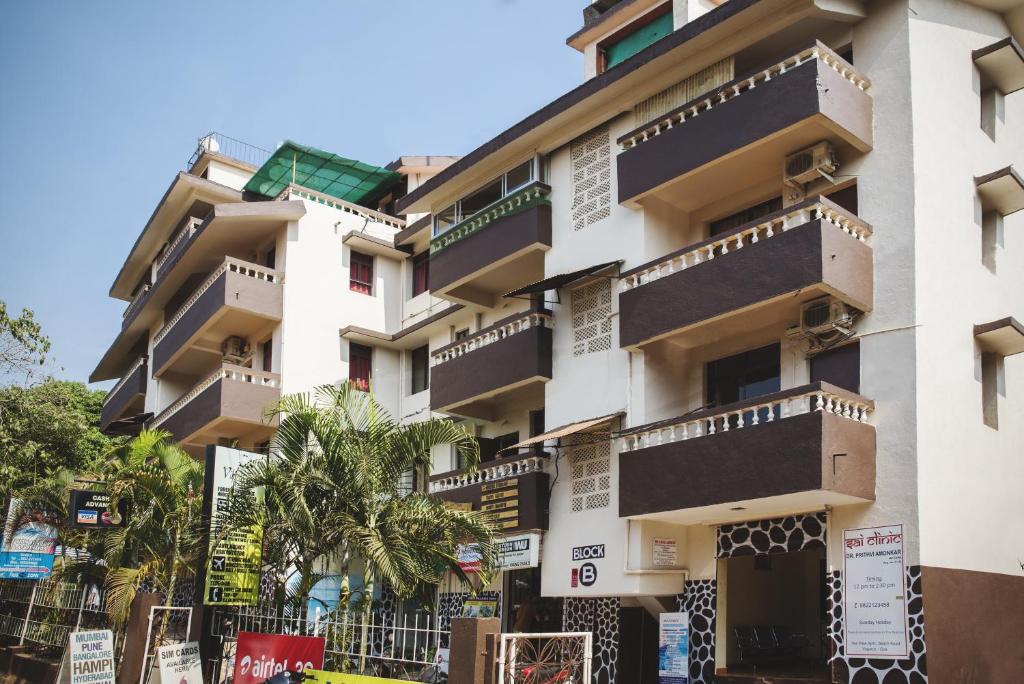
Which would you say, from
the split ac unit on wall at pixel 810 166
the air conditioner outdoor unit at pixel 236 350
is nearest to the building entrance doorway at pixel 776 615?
the split ac unit on wall at pixel 810 166

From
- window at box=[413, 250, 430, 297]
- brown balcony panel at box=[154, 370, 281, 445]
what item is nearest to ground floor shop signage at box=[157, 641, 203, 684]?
brown balcony panel at box=[154, 370, 281, 445]

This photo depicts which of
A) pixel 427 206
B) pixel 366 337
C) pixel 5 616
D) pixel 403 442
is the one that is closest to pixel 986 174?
pixel 403 442

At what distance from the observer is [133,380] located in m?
35.2

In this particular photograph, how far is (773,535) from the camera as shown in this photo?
16.2m

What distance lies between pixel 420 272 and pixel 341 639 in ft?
48.6

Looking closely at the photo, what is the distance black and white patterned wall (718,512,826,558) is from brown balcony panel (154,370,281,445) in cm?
1207

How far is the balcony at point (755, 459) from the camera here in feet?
47.6

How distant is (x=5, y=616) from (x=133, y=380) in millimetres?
12606

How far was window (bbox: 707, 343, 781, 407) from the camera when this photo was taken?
1727 centimetres

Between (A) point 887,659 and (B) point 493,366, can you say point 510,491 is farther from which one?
(A) point 887,659

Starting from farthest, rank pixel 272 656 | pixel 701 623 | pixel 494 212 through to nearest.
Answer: pixel 494 212 < pixel 701 623 < pixel 272 656

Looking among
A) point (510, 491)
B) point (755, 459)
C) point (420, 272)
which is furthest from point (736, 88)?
point (420, 272)

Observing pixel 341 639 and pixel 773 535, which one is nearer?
pixel 341 639

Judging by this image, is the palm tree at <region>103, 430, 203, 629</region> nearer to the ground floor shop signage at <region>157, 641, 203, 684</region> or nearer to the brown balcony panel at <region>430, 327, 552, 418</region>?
the ground floor shop signage at <region>157, 641, 203, 684</region>
